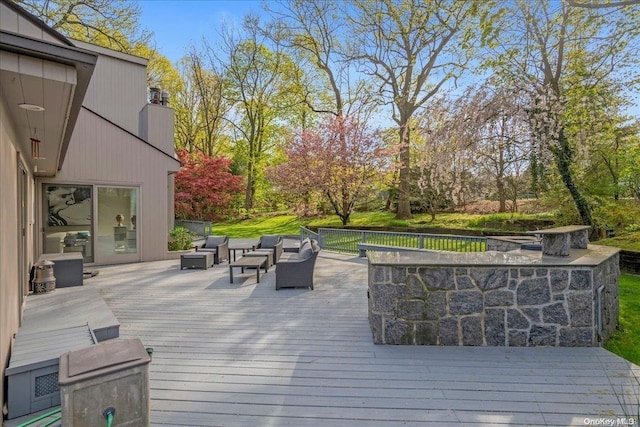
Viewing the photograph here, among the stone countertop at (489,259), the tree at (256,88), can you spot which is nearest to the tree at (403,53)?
the tree at (256,88)

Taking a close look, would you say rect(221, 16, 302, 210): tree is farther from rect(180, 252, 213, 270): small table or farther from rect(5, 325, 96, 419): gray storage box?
rect(5, 325, 96, 419): gray storage box

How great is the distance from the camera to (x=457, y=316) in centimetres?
407

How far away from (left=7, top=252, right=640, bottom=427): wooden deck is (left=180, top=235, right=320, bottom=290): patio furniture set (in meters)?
1.20

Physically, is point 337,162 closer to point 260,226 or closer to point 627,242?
point 260,226

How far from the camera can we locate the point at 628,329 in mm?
4859

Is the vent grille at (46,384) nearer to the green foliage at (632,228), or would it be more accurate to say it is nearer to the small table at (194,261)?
the small table at (194,261)

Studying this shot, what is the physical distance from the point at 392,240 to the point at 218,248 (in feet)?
16.2

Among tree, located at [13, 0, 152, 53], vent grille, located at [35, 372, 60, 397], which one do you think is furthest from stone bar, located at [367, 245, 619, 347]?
tree, located at [13, 0, 152, 53]

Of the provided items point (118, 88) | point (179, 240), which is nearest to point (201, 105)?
point (118, 88)

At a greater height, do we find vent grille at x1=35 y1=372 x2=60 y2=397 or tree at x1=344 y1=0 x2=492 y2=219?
tree at x1=344 y1=0 x2=492 y2=219

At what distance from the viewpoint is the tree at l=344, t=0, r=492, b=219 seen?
16.5 metres

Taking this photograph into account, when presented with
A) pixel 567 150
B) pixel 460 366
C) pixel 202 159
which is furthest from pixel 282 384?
pixel 202 159

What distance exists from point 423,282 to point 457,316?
1.79 ft

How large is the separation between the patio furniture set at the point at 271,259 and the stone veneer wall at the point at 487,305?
8.84ft
